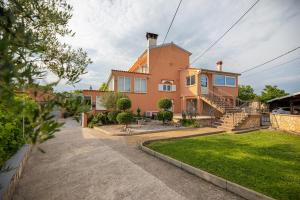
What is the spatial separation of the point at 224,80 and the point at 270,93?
104 ft

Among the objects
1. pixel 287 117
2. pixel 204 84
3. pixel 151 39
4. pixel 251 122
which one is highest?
pixel 151 39

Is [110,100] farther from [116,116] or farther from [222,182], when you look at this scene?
[222,182]

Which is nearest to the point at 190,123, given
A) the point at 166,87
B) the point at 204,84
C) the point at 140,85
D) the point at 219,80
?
the point at 204,84

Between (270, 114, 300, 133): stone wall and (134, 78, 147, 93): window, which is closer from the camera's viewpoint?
(270, 114, 300, 133): stone wall

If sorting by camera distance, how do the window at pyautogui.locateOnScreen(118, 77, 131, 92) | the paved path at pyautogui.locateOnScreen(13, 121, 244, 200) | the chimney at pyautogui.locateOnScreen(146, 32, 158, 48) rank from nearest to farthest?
the paved path at pyautogui.locateOnScreen(13, 121, 244, 200), the window at pyautogui.locateOnScreen(118, 77, 131, 92), the chimney at pyautogui.locateOnScreen(146, 32, 158, 48)

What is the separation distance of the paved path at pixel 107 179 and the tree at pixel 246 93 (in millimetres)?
49063

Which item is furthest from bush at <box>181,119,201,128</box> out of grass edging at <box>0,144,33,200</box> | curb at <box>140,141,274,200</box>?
grass edging at <box>0,144,33,200</box>

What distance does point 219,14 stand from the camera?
9.99 m

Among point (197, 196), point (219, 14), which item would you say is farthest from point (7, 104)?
point (219, 14)

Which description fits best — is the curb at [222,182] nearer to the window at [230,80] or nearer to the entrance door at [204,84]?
the entrance door at [204,84]

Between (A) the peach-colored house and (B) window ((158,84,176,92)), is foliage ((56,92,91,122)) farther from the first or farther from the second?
(B) window ((158,84,176,92))

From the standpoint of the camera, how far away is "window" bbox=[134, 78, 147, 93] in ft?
72.7

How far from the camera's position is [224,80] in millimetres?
23906

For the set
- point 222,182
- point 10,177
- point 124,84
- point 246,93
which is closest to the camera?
point 10,177
